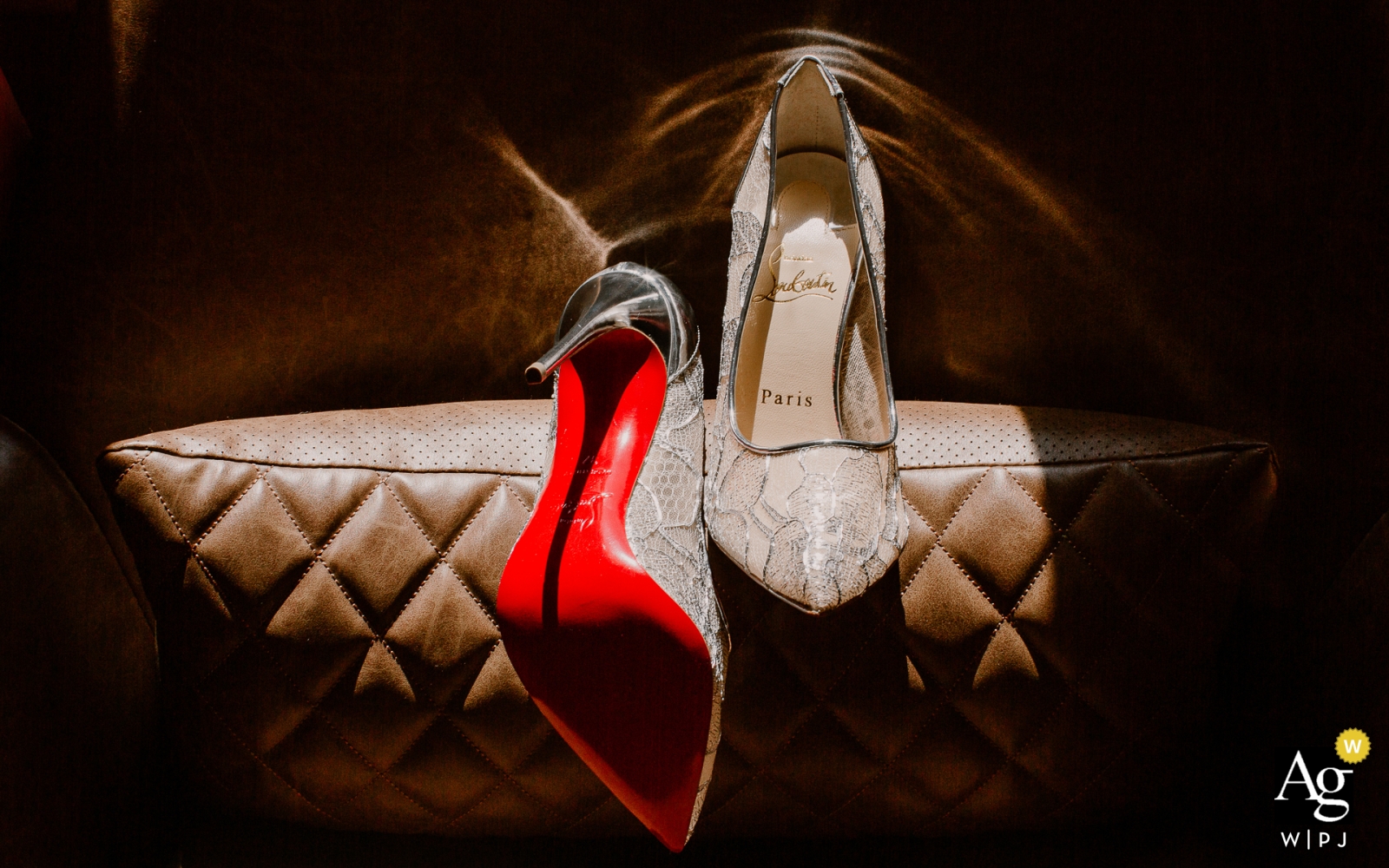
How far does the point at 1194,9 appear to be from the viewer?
68 centimetres

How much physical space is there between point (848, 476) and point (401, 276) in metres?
0.52

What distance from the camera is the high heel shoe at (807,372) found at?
548 millimetres

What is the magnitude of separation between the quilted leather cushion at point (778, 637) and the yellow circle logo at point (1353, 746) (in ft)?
0.39

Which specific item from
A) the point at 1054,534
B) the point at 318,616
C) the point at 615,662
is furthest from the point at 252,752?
the point at 1054,534

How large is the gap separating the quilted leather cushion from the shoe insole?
0.10 m

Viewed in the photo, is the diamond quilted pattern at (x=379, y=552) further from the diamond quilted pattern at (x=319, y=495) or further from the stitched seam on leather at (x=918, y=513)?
the stitched seam on leather at (x=918, y=513)

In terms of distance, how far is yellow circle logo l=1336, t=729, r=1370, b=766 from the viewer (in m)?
0.60

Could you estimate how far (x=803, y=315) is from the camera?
27.3 inches

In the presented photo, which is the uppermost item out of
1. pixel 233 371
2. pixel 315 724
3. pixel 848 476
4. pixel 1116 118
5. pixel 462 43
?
pixel 462 43

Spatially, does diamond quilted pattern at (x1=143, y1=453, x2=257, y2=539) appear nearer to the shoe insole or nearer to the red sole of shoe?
the red sole of shoe

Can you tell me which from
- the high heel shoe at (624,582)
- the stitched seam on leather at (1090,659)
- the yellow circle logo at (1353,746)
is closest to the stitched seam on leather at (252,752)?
the high heel shoe at (624,582)

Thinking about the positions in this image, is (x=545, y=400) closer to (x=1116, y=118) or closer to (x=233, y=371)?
(x=233, y=371)

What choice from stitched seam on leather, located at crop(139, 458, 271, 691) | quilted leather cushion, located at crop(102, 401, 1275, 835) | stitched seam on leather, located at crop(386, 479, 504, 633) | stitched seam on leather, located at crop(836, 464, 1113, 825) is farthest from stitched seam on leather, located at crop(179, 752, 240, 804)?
stitched seam on leather, located at crop(836, 464, 1113, 825)

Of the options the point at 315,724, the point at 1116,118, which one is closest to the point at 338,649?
the point at 315,724
